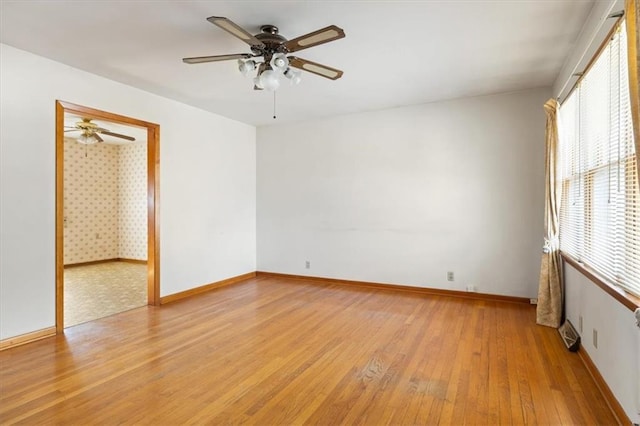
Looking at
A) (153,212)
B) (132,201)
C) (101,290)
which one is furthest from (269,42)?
(132,201)

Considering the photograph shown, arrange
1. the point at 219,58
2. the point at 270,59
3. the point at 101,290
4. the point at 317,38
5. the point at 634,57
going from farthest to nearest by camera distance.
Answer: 1. the point at 101,290
2. the point at 270,59
3. the point at 219,58
4. the point at 317,38
5. the point at 634,57

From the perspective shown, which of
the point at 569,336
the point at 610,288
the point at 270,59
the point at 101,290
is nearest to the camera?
the point at 610,288

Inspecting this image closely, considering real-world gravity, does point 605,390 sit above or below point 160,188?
below

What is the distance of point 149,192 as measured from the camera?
4570 millimetres

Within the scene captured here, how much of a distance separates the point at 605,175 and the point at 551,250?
145 cm

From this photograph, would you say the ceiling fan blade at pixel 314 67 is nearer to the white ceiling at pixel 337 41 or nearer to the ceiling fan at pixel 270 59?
the ceiling fan at pixel 270 59

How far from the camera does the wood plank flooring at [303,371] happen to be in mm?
2139

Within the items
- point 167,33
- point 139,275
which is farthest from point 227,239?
point 167,33

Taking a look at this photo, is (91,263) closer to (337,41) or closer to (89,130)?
(89,130)

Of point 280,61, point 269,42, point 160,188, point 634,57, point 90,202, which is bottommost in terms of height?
point 90,202

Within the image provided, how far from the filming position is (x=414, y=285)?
5.12 meters

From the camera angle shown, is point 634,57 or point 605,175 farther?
point 605,175

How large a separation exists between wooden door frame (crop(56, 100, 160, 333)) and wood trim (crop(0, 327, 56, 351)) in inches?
3.2

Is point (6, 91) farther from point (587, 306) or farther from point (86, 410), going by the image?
point (587, 306)
